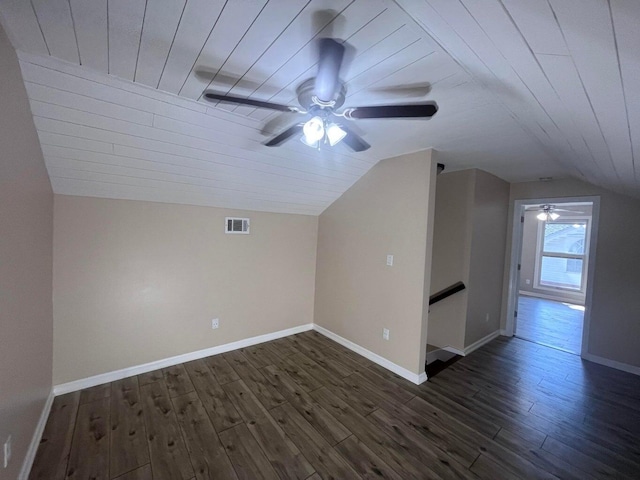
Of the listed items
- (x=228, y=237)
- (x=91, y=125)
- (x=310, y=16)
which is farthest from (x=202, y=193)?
(x=310, y=16)

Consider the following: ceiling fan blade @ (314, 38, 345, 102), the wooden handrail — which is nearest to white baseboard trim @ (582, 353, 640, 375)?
the wooden handrail

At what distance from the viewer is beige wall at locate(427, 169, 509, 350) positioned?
10.6ft

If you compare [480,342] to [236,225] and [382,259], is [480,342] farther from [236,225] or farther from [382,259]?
[236,225]

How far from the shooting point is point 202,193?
2.66 meters

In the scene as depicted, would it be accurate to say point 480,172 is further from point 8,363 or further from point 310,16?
point 8,363

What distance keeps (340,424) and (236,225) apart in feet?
7.75

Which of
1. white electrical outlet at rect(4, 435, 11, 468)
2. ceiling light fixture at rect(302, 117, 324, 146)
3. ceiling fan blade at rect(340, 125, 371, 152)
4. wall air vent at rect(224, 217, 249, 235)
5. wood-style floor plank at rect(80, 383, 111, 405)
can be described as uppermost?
ceiling fan blade at rect(340, 125, 371, 152)

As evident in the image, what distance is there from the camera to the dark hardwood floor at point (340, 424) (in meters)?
1.65

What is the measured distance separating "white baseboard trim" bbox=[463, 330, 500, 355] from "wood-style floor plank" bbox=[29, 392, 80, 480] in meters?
3.94

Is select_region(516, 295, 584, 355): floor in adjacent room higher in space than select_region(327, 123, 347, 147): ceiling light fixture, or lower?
lower

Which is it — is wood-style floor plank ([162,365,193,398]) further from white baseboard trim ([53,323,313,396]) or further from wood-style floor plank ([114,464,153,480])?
wood-style floor plank ([114,464,153,480])

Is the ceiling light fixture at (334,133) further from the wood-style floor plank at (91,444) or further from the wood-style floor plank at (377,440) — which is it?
the wood-style floor plank at (91,444)

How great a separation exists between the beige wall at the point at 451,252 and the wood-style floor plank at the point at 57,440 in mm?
3830

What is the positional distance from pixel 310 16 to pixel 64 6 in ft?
3.23
